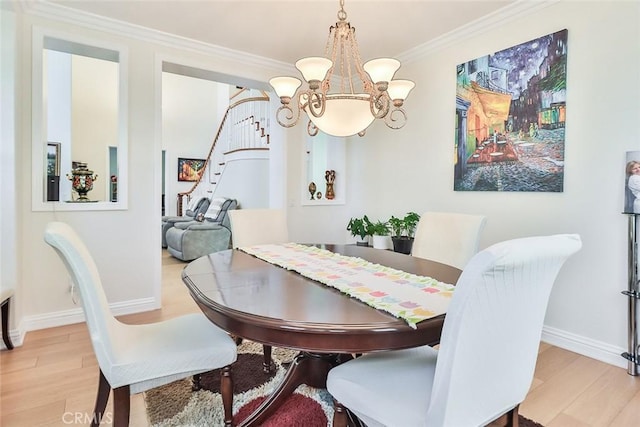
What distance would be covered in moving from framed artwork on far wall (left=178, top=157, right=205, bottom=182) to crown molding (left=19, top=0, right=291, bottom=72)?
5.76m

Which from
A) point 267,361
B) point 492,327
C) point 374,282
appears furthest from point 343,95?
point 267,361

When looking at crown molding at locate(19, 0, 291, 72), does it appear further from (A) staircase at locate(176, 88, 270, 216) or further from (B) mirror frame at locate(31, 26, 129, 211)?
(A) staircase at locate(176, 88, 270, 216)

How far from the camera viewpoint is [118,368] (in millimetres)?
1280

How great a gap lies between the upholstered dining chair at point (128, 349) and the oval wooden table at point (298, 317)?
8.9 inches

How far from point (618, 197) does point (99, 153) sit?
784cm

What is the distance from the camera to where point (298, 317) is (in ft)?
3.66

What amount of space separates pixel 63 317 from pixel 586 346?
13.0 ft

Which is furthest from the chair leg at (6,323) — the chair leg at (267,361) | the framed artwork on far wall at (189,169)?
the framed artwork on far wall at (189,169)

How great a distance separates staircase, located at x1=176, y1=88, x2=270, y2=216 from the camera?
6.02m

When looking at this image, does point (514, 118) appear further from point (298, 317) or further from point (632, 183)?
point (298, 317)

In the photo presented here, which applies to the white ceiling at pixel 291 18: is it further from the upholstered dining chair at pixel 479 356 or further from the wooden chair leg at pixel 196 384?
the wooden chair leg at pixel 196 384

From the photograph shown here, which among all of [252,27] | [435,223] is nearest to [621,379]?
[435,223]

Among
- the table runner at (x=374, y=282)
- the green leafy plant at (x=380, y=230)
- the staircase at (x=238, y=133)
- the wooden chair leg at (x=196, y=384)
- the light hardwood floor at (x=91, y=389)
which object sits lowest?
the light hardwood floor at (x=91, y=389)

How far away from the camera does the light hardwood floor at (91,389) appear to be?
170cm
